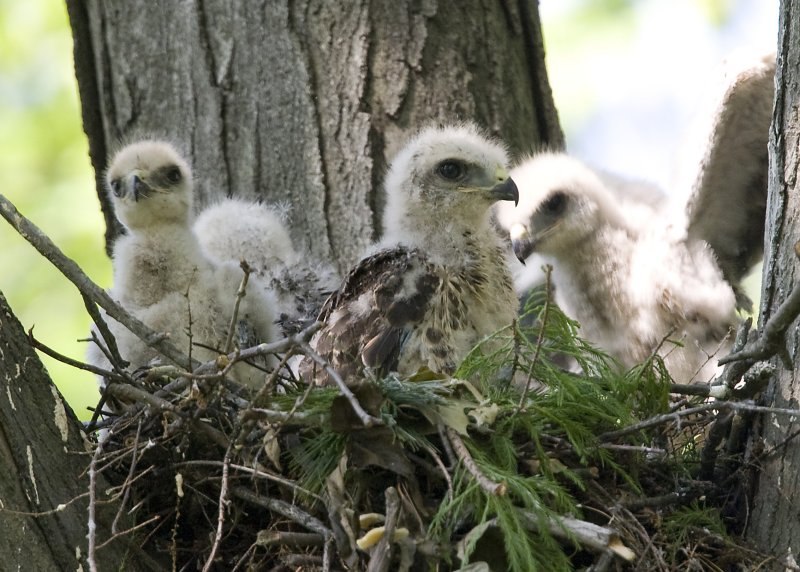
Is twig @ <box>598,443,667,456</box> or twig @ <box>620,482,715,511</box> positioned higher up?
twig @ <box>598,443,667,456</box>

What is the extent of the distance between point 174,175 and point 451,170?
3.48ft

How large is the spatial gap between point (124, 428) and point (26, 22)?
608cm

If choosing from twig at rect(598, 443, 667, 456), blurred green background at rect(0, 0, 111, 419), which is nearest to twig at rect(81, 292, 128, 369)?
twig at rect(598, 443, 667, 456)

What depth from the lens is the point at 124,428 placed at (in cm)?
305

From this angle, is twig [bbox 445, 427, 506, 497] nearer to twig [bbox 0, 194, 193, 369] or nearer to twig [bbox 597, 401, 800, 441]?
twig [bbox 597, 401, 800, 441]

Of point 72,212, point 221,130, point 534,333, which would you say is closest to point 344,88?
point 221,130

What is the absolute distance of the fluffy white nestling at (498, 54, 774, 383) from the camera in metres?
4.40

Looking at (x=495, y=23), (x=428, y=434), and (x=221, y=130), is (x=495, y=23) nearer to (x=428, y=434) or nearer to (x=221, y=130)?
(x=221, y=130)

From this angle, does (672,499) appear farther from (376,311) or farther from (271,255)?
(271,255)

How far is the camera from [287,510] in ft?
9.29

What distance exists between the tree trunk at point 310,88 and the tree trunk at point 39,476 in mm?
2062

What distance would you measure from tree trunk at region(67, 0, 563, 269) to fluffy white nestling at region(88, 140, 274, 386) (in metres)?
0.53

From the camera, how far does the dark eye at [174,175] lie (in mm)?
4320

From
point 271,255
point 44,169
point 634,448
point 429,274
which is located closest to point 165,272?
point 271,255
